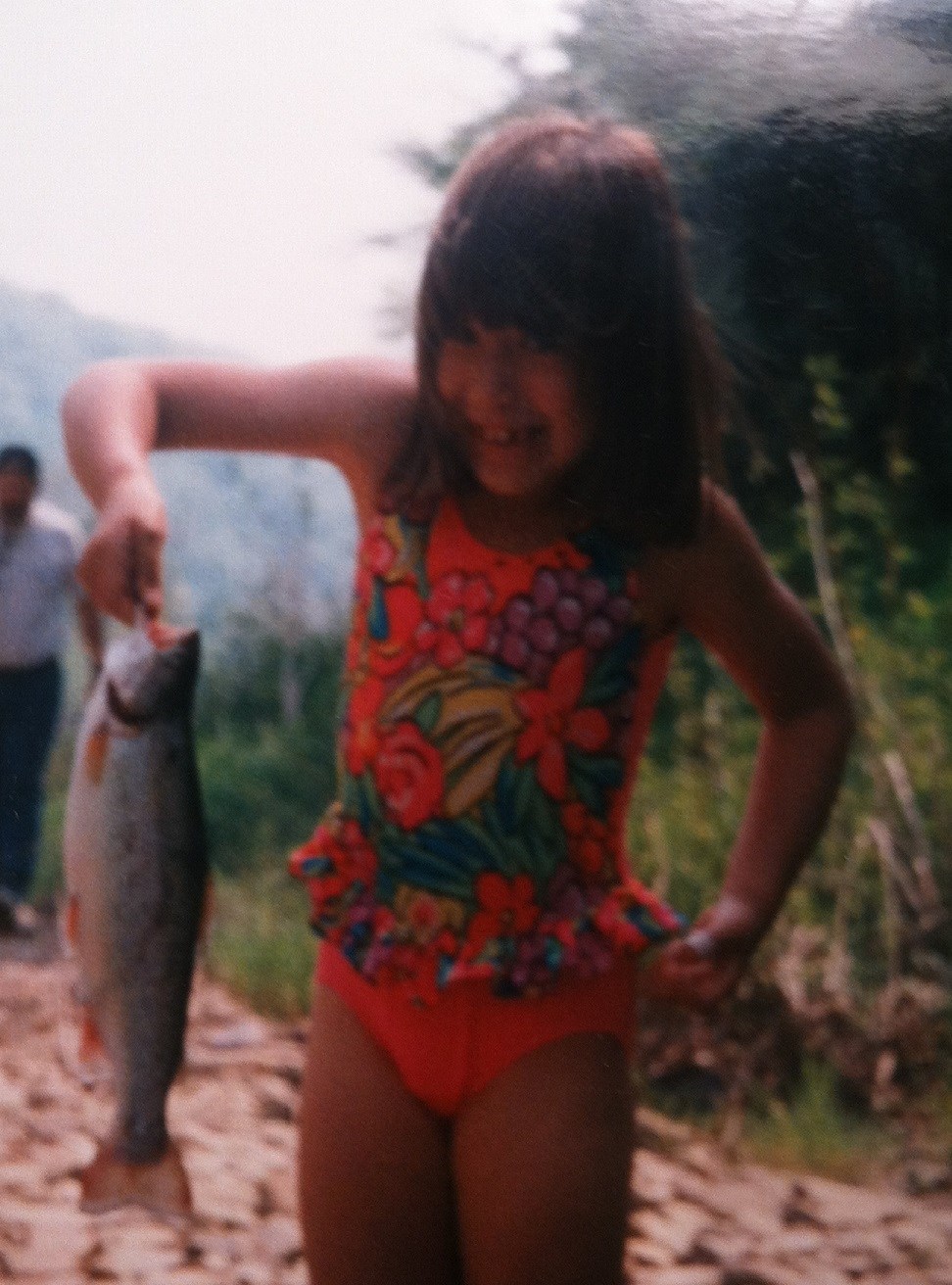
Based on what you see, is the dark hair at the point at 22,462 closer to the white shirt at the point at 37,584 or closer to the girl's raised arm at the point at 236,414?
the white shirt at the point at 37,584

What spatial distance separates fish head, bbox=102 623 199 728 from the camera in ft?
2.83

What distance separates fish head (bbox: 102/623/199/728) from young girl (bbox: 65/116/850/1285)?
26 millimetres

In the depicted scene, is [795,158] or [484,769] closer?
[484,769]

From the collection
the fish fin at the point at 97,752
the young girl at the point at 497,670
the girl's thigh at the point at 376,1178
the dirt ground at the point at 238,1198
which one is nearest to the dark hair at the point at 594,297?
the young girl at the point at 497,670

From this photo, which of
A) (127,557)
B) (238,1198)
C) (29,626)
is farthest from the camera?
(238,1198)

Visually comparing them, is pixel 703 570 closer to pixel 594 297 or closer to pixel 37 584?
pixel 594 297

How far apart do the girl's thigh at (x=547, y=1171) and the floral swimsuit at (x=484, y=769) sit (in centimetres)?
6

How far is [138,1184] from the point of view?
0.89 m

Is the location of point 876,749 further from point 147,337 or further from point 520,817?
point 147,337

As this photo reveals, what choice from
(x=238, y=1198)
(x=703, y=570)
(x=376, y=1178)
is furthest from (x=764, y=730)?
(x=238, y=1198)

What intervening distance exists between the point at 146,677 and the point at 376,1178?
33cm

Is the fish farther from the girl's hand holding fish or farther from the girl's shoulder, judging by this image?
the girl's shoulder

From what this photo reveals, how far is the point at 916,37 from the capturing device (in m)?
1.02

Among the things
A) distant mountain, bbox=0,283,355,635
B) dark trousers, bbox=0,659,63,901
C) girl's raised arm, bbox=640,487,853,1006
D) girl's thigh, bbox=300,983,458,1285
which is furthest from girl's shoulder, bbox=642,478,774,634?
dark trousers, bbox=0,659,63,901
